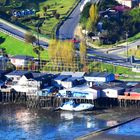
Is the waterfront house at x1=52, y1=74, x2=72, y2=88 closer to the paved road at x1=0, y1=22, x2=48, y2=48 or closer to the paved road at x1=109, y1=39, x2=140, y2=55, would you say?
the paved road at x1=109, y1=39, x2=140, y2=55

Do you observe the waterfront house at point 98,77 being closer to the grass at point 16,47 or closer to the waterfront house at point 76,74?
the waterfront house at point 76,74

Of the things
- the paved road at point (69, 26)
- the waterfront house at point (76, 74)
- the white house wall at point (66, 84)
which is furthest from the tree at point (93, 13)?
the white house wall at point (66, 84)

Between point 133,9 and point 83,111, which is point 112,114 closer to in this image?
point 83,111

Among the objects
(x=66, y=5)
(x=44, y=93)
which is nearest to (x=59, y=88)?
(x=44, y=93)

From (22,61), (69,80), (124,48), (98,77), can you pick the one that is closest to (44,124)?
(69,80)

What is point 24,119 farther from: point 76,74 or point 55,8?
point 55,8
